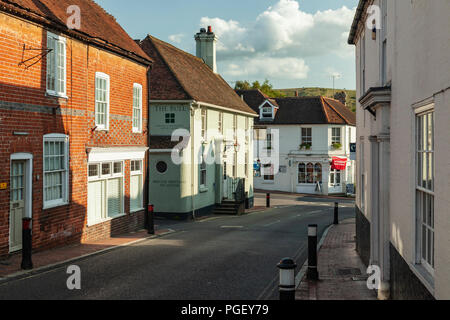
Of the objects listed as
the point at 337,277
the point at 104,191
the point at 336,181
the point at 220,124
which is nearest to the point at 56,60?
the point at 104,191

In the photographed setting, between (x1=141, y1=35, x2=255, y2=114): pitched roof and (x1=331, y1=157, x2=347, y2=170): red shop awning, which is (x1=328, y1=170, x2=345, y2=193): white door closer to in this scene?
(x1=331, y1=157, x2=347, y2=170): red shop awning

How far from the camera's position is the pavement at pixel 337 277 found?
9734 millimetres

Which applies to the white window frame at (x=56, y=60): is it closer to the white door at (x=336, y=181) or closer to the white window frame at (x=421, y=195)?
the white window frame at (x=421, y=195)

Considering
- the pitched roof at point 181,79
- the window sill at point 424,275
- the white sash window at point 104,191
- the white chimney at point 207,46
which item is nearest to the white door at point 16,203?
the white sash window at point 104,191

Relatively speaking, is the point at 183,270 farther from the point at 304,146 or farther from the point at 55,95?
the point at 304,146

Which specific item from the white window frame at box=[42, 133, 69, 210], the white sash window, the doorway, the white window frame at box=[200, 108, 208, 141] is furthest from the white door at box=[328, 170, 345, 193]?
the doorway

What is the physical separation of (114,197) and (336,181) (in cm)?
3393

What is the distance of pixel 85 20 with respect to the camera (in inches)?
667

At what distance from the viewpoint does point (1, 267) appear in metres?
11.1

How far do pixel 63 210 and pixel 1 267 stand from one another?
3.42 meters

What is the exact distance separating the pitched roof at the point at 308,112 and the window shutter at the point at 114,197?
32.6 m

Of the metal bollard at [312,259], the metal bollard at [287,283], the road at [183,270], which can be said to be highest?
the metal bollard at [287,283]

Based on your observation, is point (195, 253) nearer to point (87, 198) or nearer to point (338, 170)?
point (87, 198)

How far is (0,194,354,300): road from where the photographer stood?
374 inches
